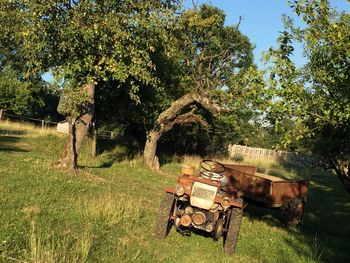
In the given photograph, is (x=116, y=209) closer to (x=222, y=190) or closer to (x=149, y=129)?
(x=222, y=190)

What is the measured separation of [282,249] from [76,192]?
5025 mm

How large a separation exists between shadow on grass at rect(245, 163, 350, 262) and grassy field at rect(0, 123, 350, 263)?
0.04 metres

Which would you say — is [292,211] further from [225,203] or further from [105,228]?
[105,228]

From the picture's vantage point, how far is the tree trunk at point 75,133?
47.1 ft

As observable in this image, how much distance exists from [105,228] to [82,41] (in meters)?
7.36

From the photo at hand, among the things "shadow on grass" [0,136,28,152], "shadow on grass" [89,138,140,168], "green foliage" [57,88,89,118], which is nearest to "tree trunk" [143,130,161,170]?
"shadow on grass" [89,138,140,168]

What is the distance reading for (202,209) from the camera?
8656 millimetres

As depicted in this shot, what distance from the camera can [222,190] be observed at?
964cm

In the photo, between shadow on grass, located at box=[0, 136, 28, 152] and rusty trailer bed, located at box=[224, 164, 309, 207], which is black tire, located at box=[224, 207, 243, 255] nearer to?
rusty trailer bed, located at box=[224, 164, 309, 207]

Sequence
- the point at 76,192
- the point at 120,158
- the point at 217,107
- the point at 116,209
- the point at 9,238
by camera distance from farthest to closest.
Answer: the point at 120,158
the point at 217,107
the point at 76,192
the point at 116,209
the point at 9,238

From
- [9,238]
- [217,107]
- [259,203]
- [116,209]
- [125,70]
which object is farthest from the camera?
[217,107]

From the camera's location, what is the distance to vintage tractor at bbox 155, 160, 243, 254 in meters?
8.54

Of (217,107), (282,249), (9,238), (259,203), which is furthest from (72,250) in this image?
(217,107)

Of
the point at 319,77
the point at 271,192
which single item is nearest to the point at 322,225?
the point at 271,192
